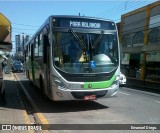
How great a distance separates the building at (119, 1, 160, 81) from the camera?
27484 millimetres

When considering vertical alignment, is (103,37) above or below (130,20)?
below

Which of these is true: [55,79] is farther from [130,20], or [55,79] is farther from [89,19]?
[130,20]

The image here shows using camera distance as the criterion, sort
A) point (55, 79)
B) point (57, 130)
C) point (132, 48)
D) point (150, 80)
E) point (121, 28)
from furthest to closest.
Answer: point (121, 28), point (132, 48), point (150, 80), point (55, 79), point (57, 130)

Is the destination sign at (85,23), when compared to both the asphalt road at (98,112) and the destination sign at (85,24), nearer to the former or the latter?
the destination sign at (85,24)

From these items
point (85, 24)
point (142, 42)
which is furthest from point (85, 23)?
point (142, 42)

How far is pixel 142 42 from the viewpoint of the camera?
2983 centimetres

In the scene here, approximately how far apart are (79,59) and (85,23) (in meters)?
1.36

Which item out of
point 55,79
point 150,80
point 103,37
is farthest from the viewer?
point 150,80

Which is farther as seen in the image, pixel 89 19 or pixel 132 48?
pixel 132 48

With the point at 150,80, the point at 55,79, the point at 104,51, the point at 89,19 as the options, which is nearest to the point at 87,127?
the point at 55,79

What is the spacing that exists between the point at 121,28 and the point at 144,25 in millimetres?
5667

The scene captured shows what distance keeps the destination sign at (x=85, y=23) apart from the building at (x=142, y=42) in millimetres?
16567

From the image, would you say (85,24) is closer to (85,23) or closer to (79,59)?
(85,23)

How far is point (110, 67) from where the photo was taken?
10836 mm
